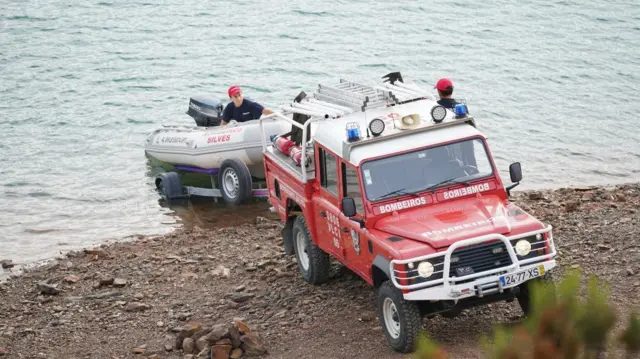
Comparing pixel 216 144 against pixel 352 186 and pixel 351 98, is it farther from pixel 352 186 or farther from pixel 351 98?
pixel 352 186

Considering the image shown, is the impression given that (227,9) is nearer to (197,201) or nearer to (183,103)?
(183,103)

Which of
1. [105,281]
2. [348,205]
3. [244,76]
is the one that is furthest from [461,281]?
[244,76]

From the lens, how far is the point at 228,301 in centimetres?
1161

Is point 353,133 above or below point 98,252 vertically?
A: above

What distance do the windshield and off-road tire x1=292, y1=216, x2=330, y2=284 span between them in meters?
1.60

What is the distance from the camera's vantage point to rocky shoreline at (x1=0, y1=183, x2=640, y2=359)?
9820mm

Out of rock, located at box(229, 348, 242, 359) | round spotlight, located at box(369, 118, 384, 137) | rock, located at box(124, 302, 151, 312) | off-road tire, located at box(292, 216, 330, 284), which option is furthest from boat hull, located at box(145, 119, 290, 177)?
rock, located at box(229, 348, 242, 359)

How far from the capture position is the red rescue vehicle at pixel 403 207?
8.82m

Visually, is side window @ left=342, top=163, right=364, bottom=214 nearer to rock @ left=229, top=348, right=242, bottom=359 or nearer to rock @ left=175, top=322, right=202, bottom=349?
rock @ left=229, top=348, right=242, bottom=359

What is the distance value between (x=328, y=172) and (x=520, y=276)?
2.60 m

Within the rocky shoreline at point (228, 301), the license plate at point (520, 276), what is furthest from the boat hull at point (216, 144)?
the license plate at point (520, 276)

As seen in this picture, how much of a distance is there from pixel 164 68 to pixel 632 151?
13.2m

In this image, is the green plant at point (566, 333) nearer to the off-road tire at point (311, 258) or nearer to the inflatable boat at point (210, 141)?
the off-road tire at point (311, 258)

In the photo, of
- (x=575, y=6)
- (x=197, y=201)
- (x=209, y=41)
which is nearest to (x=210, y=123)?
(x=197, y=201)
